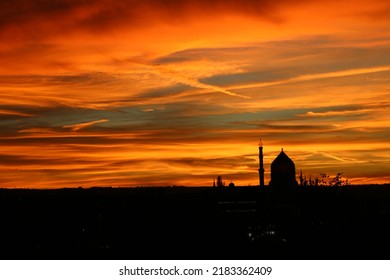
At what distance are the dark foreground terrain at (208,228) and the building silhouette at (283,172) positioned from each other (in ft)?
7.07

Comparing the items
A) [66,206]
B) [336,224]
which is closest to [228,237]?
[336,224]

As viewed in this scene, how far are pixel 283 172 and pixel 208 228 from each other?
38197mm

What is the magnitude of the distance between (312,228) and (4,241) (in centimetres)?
3292

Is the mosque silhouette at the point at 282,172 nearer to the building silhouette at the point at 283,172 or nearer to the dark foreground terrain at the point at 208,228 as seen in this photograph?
the building silhouette at the point at 283,172

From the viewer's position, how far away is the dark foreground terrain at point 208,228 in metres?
51.1

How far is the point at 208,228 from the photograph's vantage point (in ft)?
250

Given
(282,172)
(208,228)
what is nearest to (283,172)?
(282,172)

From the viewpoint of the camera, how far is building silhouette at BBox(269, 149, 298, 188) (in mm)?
110625

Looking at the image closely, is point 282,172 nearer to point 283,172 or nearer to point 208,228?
point 283,172

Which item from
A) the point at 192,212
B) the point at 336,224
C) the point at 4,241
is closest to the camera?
the point at 4,241

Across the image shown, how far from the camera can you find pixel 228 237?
69500 millimetres

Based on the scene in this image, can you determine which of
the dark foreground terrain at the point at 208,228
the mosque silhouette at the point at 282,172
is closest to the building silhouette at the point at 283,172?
the mosque silhouette at the point at 282,172
